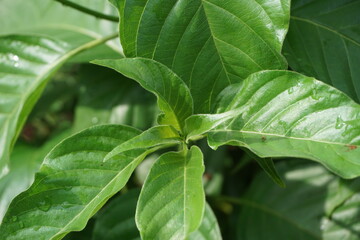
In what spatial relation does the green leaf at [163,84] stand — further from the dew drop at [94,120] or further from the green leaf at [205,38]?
the dew drop at [94,120]

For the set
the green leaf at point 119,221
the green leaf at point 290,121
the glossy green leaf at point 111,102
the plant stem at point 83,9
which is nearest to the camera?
the green leaf at point 290,121

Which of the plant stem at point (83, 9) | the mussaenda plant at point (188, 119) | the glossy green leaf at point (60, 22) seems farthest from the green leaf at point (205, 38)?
the glossy green leaf at point (60, 22)

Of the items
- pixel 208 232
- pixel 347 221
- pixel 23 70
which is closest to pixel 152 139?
pixel 208 232

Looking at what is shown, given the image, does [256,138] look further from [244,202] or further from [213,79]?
[244,202]

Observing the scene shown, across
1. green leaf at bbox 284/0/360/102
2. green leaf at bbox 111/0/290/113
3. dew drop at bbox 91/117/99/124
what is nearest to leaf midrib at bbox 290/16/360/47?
green leaf at bbox 284/0/360/102

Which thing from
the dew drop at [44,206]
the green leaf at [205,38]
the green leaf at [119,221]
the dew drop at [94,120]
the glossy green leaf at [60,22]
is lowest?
the green leaf at [119,221]

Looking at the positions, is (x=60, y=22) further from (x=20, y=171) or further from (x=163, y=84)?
(x=163, y=84)
